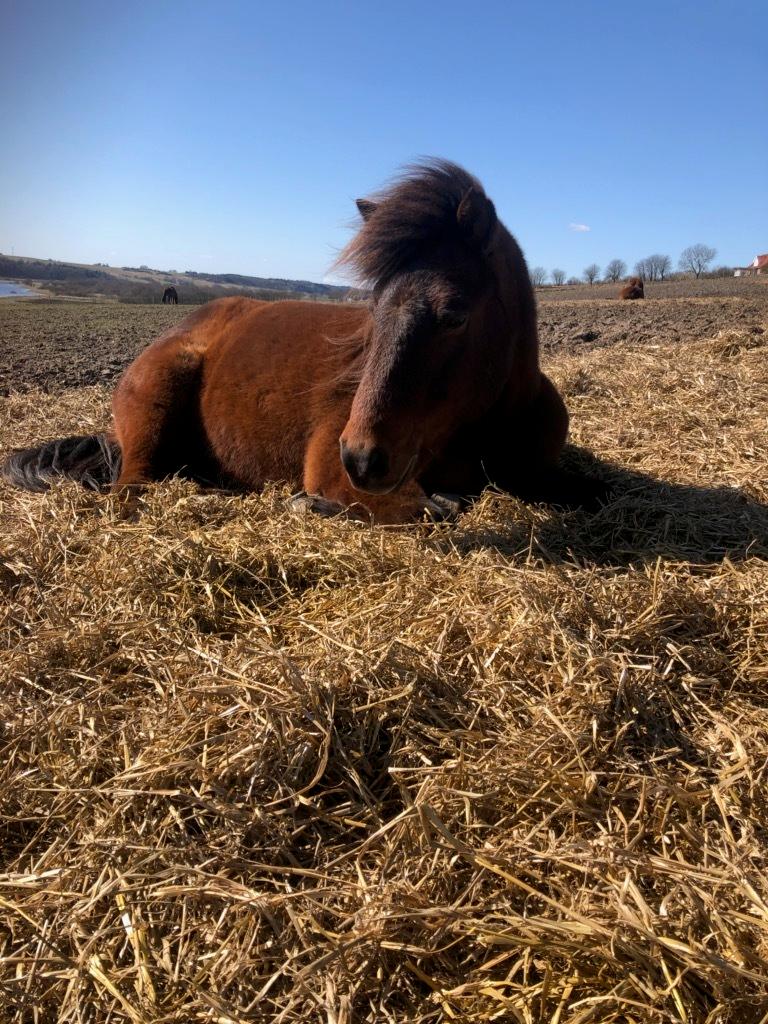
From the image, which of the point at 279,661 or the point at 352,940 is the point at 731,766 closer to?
the point at 352,940

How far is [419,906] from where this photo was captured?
1.25 metres

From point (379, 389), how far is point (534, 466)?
119 cm

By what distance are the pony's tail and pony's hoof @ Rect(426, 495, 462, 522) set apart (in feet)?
6.87

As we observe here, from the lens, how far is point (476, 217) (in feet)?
9.21

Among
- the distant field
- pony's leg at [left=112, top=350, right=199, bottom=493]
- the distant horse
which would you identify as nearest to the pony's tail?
pony's leg at [left=112, top=350, right=199, bottom=493]

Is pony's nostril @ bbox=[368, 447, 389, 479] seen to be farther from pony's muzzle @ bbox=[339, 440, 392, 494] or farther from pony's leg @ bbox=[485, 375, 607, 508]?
pony's leg @ bbox=[485, 375, 607, 508]

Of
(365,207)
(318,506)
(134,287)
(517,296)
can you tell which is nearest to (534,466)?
(517,296)

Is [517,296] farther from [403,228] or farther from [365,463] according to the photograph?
[365,463]

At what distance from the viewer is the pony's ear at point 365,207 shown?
3.16 metres

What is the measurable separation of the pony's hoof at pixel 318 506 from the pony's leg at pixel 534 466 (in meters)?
0.83

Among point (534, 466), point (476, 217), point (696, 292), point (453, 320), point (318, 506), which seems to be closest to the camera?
point (453, 320)

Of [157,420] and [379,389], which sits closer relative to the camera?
[379,389]

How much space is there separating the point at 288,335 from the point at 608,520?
Result: 87.6 inches

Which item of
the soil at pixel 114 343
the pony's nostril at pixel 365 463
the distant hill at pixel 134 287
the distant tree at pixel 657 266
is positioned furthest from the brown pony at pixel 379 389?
the distant tree at pixel 657 266
